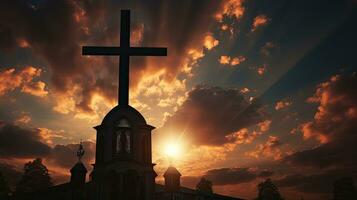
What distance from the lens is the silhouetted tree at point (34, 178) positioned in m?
58.9

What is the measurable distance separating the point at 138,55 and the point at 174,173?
11821 millimetres

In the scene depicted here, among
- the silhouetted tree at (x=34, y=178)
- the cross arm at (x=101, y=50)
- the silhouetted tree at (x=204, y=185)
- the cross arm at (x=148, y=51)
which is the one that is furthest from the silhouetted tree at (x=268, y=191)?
the cross arm at (x=101, y=50)

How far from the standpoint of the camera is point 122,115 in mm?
26828

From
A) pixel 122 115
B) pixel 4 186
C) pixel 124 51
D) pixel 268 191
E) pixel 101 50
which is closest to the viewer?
pixel 122 115

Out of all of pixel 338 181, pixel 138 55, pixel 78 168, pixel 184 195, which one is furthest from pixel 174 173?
pixel 338 181

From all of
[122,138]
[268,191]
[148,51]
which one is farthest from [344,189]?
[122,138]

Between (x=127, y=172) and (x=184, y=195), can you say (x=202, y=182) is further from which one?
(x=127, y=172)

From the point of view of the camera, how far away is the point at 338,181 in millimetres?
58375

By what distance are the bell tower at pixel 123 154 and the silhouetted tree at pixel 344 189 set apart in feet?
131

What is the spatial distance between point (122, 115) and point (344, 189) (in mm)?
43060

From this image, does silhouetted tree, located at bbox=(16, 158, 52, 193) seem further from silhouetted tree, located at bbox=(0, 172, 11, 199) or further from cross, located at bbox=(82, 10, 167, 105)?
cross, located at bbox=(82, 10, 167, 105)

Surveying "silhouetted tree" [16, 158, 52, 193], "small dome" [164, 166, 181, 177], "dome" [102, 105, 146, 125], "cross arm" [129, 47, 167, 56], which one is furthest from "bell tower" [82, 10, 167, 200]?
"silhouetted tree" [16, 158, 52, 193]

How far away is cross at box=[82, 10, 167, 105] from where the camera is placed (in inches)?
1083

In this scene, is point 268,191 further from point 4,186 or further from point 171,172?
point 4,186
